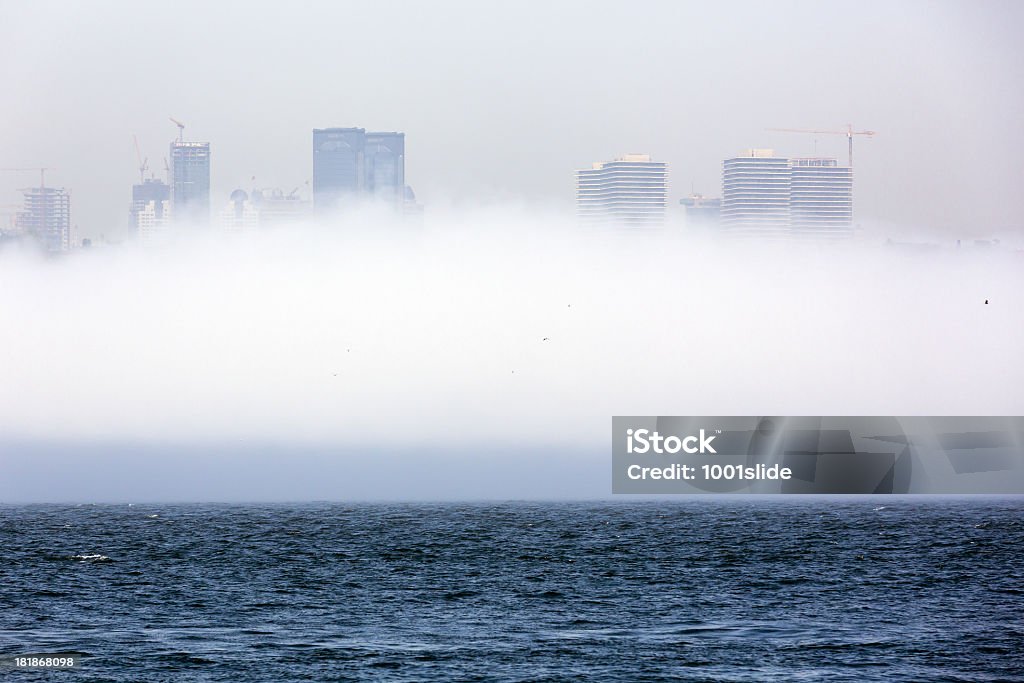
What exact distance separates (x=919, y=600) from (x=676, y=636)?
26297mm

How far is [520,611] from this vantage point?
93250 millimetres

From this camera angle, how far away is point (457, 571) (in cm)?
12206

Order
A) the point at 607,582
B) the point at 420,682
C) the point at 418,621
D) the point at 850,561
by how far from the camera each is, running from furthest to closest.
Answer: the point at 850,561 → the point at 607,582 → the point at 418,621 → the point at 420,682

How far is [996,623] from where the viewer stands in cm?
8681

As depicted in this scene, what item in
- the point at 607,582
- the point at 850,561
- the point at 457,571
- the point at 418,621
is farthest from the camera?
the point at 850,561

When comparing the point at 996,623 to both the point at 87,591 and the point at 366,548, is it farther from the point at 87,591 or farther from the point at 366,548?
the point at 366,548

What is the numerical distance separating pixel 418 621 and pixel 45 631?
2262 centimetres

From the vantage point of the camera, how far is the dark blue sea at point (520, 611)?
2808 inches

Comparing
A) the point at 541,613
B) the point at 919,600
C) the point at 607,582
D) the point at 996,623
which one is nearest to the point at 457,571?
the point at 607,582

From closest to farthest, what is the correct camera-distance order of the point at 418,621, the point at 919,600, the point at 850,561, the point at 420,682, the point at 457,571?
the point at 420,682 → the point at 418,621 → the point at 919,600 → the point at 457,571 → the point at 850,561

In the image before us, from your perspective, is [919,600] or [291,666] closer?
[291,666]

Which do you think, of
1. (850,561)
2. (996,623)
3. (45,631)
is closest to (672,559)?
(850,561)

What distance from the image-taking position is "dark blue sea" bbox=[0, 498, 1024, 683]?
234 ft

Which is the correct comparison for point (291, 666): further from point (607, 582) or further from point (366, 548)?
point (366, 548)
